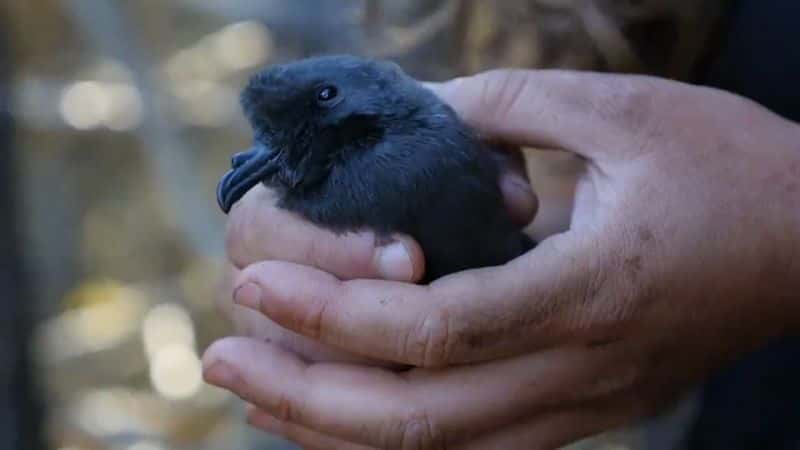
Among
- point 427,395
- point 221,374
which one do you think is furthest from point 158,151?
point 427,395

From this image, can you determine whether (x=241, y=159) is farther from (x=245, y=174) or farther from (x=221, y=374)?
(x=221, y=374)

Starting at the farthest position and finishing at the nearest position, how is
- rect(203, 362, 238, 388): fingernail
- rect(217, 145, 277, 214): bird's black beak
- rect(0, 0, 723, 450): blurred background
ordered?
1. rect(0, 0, 723, 450): blurred background
2. rect(203, 362, 238, 388): fingernail
3. rect(217, 145, 277, 214): bird's black beak

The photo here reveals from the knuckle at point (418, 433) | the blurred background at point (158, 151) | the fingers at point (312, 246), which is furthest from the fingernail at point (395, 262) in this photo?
the blurred background at point (158, 151)

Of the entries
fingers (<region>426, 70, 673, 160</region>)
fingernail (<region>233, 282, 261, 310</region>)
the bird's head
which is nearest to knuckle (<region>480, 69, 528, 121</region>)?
fingers (<region>426, 70, 673, 160</region>)

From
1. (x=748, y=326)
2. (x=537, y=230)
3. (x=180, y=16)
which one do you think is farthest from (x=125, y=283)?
(x=748, y=326)

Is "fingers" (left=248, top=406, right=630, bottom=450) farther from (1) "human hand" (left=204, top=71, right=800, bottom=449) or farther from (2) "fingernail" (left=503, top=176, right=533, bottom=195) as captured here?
(2) "fingernail" (left=503, top=176, right=533, bottom=195)

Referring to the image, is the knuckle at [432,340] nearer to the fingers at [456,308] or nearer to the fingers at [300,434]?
the fingers at [456,308]
